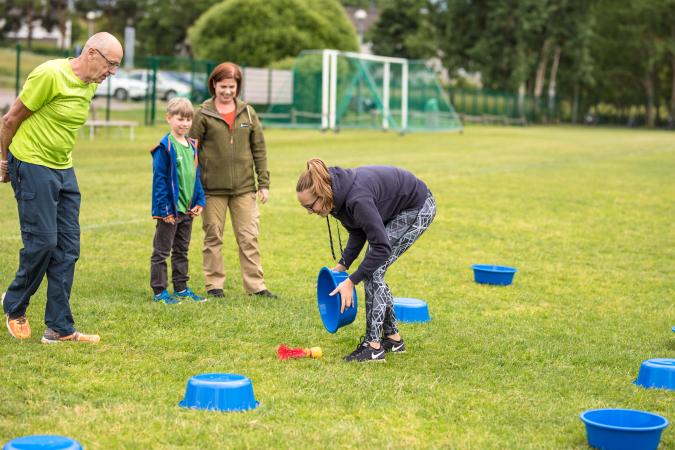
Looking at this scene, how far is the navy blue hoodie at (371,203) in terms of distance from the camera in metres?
5.73

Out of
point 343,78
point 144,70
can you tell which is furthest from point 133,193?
point 343,78

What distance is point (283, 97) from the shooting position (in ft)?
124

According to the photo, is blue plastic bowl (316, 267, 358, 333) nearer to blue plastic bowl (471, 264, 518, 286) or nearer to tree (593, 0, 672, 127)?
blue plastic bowl (471, 264, 518, 286)

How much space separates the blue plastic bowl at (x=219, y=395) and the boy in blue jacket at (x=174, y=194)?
2.68 m

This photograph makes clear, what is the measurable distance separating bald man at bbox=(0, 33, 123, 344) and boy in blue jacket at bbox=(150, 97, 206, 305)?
139 centimetres

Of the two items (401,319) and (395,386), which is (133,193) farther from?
(395,386)

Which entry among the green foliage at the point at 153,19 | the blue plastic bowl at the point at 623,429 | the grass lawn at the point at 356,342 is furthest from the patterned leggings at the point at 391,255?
the green foliage at the point at 153,19

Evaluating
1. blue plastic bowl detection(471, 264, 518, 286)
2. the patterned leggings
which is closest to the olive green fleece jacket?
the patterned leggings

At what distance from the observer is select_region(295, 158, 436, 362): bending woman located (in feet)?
18.7

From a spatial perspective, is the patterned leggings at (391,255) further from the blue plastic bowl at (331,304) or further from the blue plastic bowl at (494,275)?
the blue plastic bowl at (494,275)

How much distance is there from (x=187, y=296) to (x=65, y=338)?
1695 millimetres

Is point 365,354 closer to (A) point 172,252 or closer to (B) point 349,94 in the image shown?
(A) point 172,252

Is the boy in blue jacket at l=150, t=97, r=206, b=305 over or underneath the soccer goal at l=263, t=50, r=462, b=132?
underneath

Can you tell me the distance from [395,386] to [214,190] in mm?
2980
